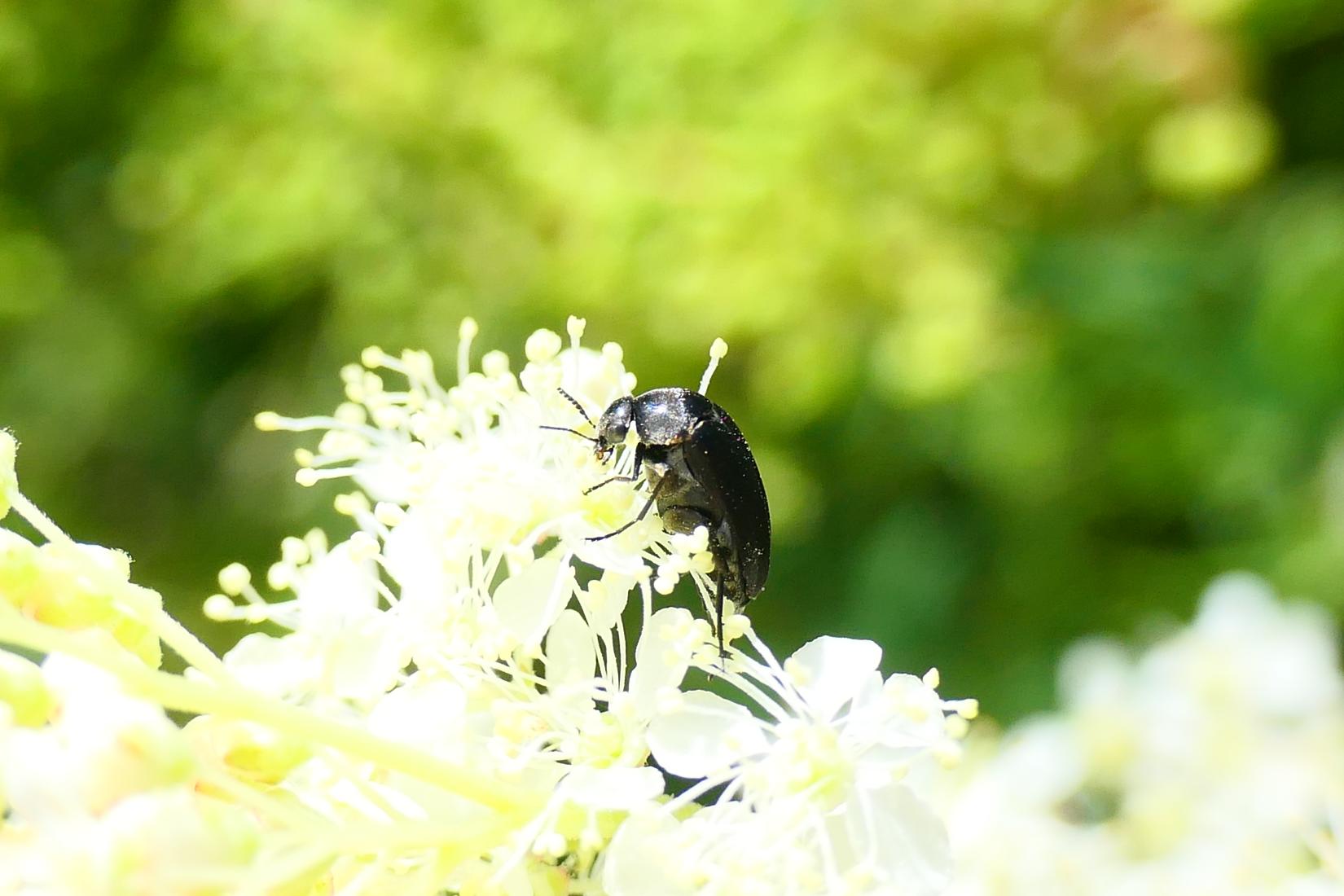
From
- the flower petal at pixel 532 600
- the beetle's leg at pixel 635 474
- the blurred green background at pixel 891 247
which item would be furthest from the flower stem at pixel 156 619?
the blurred green background at pixel 891 247

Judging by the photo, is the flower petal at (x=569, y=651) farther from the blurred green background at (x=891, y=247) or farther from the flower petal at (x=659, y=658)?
the blurred green background at (x=891, y=247)

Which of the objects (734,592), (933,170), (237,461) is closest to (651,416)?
(734,592)

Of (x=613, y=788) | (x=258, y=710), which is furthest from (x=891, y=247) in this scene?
(x=258, y=710)

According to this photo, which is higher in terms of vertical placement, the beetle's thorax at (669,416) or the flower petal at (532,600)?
the beetle's thorax at (669,416)

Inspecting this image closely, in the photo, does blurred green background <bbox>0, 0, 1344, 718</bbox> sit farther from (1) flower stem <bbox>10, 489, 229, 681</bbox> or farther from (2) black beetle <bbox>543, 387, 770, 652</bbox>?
(1) flower stem <bbox>10, 489, 229, 681</bbox>

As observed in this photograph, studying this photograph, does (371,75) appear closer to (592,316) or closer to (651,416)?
(592,316)

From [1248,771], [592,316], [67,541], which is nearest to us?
[67,541]
